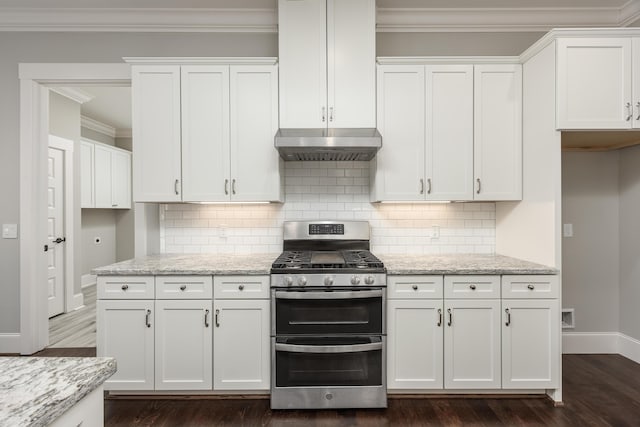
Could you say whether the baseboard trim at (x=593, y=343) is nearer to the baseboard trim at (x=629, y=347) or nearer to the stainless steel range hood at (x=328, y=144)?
the baseboard trim at (x=629, y=347)

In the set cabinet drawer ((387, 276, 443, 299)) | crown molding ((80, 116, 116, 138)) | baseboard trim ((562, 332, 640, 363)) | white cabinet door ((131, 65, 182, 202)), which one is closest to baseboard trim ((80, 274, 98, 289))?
crown molding ((80, 116, 116, 138))

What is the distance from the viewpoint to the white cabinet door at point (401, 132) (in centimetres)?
274

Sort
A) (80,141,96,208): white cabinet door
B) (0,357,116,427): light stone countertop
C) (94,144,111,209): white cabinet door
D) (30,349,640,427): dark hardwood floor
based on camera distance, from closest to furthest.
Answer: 1. (0,357,116,427): light stone countertop
2. (30,349,640,427): dark hardwood floor
3. (80,141,96,208): white cabinet door
4. (94,144,111,209): white cabinet door

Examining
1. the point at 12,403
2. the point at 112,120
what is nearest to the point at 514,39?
the point at 12,403

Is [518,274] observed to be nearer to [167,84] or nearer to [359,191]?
[359,191]

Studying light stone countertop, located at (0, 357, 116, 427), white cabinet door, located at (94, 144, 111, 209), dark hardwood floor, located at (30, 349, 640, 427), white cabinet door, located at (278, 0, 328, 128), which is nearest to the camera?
light stone countertop, located at (0, 357, 116, 427)

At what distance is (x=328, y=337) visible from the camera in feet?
7.62

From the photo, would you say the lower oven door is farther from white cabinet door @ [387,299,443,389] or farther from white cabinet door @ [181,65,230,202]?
white cabinet door @ [181,65,230,202]

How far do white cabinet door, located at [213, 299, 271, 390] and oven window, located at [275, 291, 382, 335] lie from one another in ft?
0.45

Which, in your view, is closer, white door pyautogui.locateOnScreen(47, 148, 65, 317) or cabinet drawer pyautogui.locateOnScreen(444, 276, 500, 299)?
cabinet drawer pyautogui.locateOnScreen(444, 276, 500, 299)

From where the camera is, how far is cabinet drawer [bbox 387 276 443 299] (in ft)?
7.88

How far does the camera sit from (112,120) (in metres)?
5.94

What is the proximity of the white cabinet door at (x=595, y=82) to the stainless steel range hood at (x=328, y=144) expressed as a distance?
4.13 feet

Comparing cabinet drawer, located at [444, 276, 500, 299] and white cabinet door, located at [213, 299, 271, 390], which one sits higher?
cabinet drawer, located at [444, 276, 500, 299]
